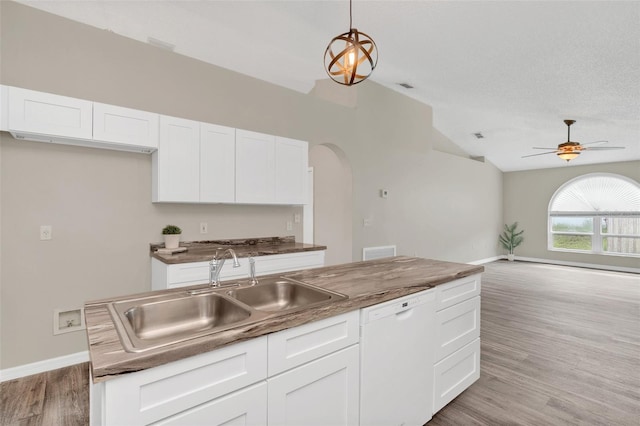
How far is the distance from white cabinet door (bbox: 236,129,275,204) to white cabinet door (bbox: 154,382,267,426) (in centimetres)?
238

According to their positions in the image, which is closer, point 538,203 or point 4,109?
point 4,109

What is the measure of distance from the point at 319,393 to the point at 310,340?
244mm

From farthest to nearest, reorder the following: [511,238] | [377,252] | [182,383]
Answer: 1. [511,238]
2. [377,252]
3. [182,383]

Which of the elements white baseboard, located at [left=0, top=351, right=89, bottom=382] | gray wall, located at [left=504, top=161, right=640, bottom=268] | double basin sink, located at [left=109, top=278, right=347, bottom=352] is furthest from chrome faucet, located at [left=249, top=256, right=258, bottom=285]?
gray wall, located at [left=504, top=161, right=640, bottom=268]

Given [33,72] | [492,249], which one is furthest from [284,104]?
[492,249]

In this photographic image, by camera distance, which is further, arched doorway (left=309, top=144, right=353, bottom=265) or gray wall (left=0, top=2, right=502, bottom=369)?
arched doorway (left=309, top=144, right=353, bottom=265)

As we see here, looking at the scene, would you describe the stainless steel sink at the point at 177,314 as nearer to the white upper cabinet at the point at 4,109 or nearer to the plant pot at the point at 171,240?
the plant pot at the point at 171,240

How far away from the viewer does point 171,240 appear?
2.97m

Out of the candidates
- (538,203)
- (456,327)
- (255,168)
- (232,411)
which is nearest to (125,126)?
(255,168)

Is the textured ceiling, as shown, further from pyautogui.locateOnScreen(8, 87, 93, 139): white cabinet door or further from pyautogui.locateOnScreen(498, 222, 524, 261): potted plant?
pyautogui.locateOnScreen(498, 222, 524, 261): potted plant

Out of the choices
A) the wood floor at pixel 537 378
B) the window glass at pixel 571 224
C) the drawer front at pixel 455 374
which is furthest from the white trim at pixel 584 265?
the drawer front at pixel 455 374

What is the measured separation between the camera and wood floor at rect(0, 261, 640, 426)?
2.00 m

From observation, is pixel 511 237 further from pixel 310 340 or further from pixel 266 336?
pixel 266 336

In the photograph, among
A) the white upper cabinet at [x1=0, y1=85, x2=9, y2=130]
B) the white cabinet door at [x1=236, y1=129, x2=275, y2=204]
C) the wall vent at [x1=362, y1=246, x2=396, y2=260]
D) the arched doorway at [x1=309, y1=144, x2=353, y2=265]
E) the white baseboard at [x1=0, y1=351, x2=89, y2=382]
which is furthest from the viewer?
the wall vent at [x1=362, y1=246, x2=396, y2=260]
